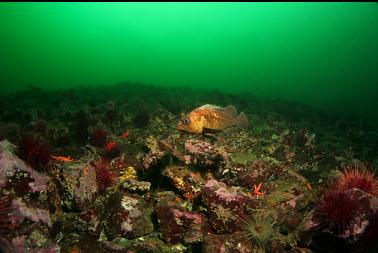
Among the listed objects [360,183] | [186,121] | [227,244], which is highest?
[186,121]

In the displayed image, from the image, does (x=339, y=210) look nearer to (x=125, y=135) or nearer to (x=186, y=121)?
(x=186, y=121)

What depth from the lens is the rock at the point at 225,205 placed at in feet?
19.1

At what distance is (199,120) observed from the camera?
525 cm

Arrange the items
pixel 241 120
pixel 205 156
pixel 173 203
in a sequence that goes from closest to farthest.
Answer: pixel 241 120 → pixel 173 203 → pixel 205 156

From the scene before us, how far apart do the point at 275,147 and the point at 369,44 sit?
172596 millimetres

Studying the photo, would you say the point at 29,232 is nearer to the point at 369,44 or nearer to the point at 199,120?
the point at 199,120

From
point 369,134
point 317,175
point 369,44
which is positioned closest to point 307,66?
point 369,44

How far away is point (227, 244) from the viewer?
213 inches

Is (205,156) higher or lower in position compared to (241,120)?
lower

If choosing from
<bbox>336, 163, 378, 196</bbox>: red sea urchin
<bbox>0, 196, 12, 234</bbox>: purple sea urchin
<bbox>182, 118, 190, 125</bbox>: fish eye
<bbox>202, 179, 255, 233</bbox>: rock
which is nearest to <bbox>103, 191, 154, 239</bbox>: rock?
<bbox>202, 179, 255, 233</bbox>: rock

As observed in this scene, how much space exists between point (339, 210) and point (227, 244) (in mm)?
2053

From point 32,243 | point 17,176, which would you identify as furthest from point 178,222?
point 17,176

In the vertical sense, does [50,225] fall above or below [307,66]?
below

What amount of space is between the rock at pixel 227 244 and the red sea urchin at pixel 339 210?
1381mm
